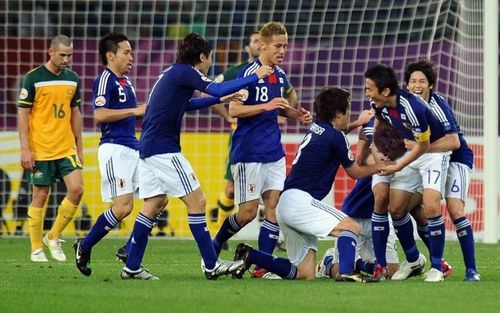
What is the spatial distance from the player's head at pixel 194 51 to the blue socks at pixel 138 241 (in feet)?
4.01

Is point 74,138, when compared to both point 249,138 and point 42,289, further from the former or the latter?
point 42,289

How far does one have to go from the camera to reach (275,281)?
10.2m

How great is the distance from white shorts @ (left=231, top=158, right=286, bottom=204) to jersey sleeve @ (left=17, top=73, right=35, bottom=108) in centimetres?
263

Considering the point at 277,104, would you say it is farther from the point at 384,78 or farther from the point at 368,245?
the point at 368,245

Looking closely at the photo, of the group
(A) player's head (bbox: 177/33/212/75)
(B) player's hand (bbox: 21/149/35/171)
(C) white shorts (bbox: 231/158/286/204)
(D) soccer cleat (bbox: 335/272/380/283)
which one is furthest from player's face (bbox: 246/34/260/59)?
(D) soccer cleat (bbox: 335/272/380/283)

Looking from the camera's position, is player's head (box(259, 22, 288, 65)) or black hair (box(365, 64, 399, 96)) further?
player's head (box(259, 22, 288, 65))

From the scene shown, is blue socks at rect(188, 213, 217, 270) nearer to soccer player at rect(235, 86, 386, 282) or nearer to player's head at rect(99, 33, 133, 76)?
soccer player at rect(235, 86, 386, 282)

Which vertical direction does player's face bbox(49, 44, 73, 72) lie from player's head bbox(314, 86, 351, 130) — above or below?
above

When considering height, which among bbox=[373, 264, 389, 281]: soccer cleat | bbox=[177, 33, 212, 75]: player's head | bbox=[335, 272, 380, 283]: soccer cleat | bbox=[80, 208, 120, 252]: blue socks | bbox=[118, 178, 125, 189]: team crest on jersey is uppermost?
bbox=[177, 33, 212, 75]: player's head

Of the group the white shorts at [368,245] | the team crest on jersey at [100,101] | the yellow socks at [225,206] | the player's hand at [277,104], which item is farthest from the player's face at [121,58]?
the yellow socks at [225,206]

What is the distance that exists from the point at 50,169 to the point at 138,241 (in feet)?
10.4

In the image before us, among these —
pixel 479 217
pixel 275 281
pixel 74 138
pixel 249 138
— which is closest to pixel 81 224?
pixel 74 138

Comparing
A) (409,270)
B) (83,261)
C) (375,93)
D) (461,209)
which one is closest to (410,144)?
(375,93)

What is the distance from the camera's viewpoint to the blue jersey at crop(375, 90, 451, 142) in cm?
1008
